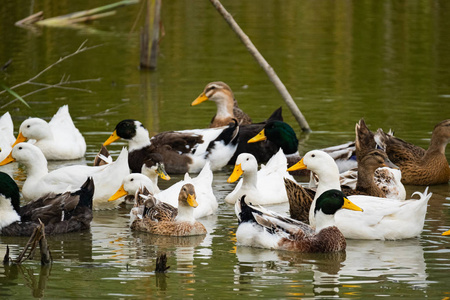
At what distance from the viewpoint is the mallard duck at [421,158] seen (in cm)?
1215

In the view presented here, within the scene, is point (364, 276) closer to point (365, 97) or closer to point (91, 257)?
point (91, 257)

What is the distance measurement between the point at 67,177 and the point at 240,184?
2.02m

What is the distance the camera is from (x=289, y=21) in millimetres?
29812

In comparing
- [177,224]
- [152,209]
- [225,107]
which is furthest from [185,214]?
[225,107]

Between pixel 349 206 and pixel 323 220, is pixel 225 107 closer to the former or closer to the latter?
pixel 349 206

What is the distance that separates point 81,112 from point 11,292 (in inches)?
369

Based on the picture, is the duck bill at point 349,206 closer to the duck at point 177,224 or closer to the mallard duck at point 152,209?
the duck at point 177,224

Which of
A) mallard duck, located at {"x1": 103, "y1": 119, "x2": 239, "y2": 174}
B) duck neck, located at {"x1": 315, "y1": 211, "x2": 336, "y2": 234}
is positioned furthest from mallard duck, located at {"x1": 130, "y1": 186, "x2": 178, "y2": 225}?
mallard duck, located at {"x1": 103, "y1": 119, "x2": 239, "y2": 174}

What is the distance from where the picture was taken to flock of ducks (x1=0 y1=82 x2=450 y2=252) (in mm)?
9164

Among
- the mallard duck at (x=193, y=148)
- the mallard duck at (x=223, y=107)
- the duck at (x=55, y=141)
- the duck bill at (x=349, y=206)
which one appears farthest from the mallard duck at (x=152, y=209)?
the mallard duck at (x=223, y=107)

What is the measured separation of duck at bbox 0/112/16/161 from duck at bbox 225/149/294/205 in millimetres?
3472

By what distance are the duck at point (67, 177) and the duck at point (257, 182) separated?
1.27m

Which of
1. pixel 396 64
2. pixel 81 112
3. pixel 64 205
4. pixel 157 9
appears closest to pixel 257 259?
pixel 64 205

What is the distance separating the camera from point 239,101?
1812cm
